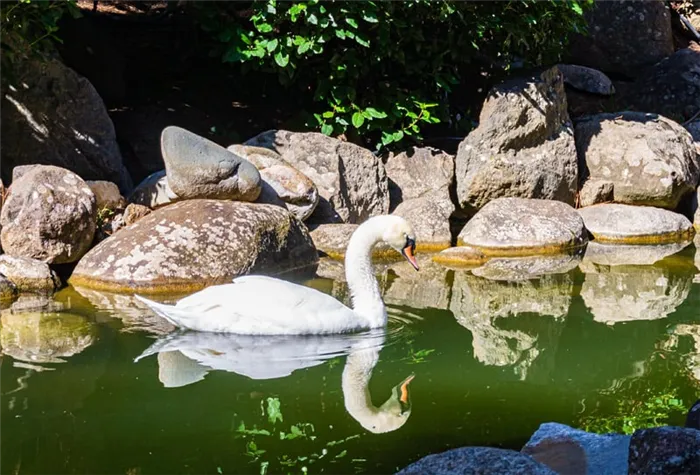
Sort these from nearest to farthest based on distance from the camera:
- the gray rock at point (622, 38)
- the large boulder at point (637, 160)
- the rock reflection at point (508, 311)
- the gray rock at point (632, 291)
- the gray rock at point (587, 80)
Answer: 1. the rock reflection at point (508, 311)
2. the gray rock at point (632, 291)
3. the large boulder at point (637, 160)
4. the gray rock at point (587, 80)
5. the gray rock at point (622, 38)

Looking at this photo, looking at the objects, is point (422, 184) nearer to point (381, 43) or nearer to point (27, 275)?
point (381, 43)

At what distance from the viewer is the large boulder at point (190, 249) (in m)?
8.24

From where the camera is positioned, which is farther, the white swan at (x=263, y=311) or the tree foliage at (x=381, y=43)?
the tree foliage at (x=381, y=43)

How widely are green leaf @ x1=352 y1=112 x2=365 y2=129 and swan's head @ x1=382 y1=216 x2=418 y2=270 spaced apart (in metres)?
4.13

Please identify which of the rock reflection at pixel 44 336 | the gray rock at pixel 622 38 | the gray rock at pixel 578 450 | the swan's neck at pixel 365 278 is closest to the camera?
the gray rock at pixel 578 450

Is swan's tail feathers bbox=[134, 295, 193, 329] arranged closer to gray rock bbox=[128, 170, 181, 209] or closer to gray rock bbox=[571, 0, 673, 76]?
gray rock bbox=[128, 170, 181, 209]

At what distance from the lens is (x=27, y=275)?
8188 mm

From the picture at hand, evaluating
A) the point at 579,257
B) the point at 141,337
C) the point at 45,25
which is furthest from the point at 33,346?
the point at 579,257

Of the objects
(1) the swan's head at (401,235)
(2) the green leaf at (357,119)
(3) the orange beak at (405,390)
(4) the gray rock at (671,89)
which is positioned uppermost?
(4) the gray rock at (671,89)

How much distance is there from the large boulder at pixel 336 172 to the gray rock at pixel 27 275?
335 cm

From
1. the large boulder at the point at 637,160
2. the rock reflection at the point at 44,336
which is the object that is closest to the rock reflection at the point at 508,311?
the rock reflection at the point at 44,336

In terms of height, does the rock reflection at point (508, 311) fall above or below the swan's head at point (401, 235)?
below

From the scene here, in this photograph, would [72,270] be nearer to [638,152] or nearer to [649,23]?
[638,152]

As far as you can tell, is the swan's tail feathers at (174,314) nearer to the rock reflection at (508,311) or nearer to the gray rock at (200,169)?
the rock reflection at (508,311)
